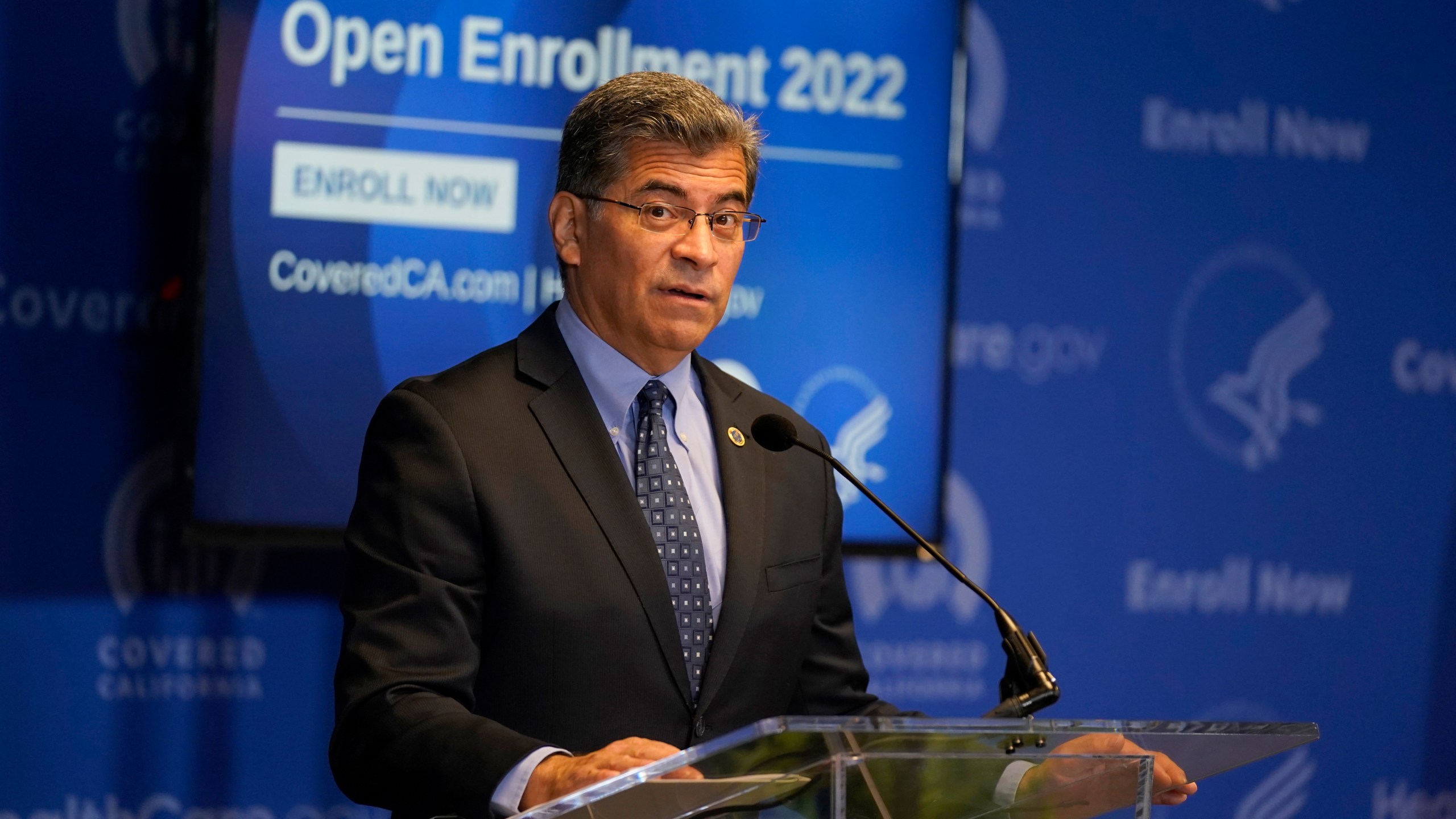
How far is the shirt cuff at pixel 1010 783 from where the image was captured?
4.93ft

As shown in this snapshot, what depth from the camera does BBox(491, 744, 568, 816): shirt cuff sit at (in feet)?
5.24

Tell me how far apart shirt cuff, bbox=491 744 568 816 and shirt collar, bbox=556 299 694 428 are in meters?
0.65

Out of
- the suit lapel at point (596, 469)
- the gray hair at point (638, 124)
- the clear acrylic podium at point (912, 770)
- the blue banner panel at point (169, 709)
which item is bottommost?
the blue banner panel at point (169, 709)

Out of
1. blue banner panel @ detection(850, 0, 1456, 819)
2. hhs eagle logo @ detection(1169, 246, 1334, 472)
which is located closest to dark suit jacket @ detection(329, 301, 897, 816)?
blue banner panel @ detection(850, 0, 1456, 819)

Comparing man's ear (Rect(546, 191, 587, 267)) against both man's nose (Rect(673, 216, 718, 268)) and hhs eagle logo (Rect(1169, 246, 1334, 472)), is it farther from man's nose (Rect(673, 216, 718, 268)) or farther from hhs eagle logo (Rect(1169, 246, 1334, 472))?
hhs eagle logo (Rect(1169, 246, 1334, 472))

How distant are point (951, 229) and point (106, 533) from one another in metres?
1.98

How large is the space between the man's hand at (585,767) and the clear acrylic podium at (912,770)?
64mm

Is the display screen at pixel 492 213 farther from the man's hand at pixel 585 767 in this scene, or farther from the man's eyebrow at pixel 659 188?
the man's hand at pixel 585 767

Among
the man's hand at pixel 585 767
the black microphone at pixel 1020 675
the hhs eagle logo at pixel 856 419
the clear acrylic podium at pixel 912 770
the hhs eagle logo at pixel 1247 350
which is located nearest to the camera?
the clear acrylic podium at pixel 912 770

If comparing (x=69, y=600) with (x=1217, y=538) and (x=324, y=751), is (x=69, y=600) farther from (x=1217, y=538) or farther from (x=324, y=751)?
(x=1217, y=538)

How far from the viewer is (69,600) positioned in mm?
2967

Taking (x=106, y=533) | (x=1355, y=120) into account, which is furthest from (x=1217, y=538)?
(x=106, y=533)

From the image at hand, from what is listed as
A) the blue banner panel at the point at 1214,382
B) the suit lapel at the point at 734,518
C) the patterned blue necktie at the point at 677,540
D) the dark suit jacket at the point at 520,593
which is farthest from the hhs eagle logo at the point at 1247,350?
the patterned blue necktie at the point at 677,540

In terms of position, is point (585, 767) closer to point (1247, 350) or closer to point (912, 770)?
point (912, 770)
